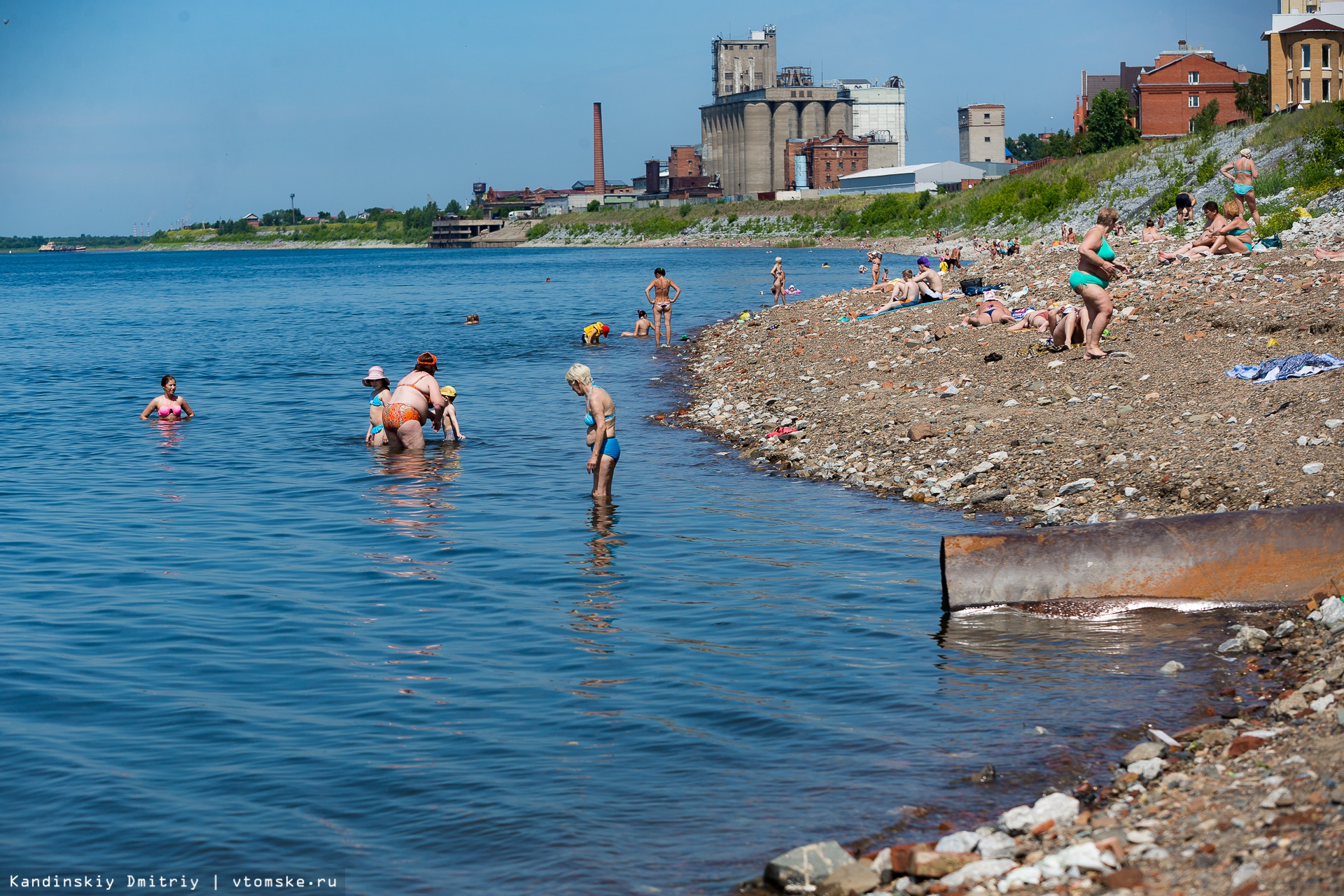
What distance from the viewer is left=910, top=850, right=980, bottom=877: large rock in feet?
15.1

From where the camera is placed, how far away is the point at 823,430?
1470 centimetres

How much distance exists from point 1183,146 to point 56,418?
41590 millimetres

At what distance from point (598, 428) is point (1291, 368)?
707 cm

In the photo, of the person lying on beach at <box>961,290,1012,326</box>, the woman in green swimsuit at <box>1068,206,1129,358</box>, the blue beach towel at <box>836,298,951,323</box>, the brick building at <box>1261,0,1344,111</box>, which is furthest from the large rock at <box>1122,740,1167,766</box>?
the brick building at <box>1261,0,1344,111</box>

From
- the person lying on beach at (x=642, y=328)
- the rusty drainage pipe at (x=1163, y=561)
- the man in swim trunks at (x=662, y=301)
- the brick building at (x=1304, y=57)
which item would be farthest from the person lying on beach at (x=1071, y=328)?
the brick building at (x=1304, y=57)

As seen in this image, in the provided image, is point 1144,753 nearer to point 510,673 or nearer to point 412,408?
point 510,673

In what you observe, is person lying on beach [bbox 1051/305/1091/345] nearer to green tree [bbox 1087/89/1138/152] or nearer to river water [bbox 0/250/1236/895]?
river water [bbox 0/250/1236/895]

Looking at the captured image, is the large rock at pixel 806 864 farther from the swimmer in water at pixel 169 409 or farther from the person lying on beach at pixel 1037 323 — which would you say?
the swimmer in water at pixel 169 409

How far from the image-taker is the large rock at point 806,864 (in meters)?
Result: 4.76

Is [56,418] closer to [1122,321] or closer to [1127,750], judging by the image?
[1122,321]

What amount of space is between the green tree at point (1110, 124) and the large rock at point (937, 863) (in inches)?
3046

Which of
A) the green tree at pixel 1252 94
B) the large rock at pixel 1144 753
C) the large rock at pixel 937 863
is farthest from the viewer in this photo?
the green tree at pixel 1252 94

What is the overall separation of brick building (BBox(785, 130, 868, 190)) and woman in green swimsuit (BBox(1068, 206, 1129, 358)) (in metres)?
127

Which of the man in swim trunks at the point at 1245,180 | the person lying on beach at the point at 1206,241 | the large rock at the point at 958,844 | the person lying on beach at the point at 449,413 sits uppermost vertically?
the man in swim trunks at the point at 1245,180
